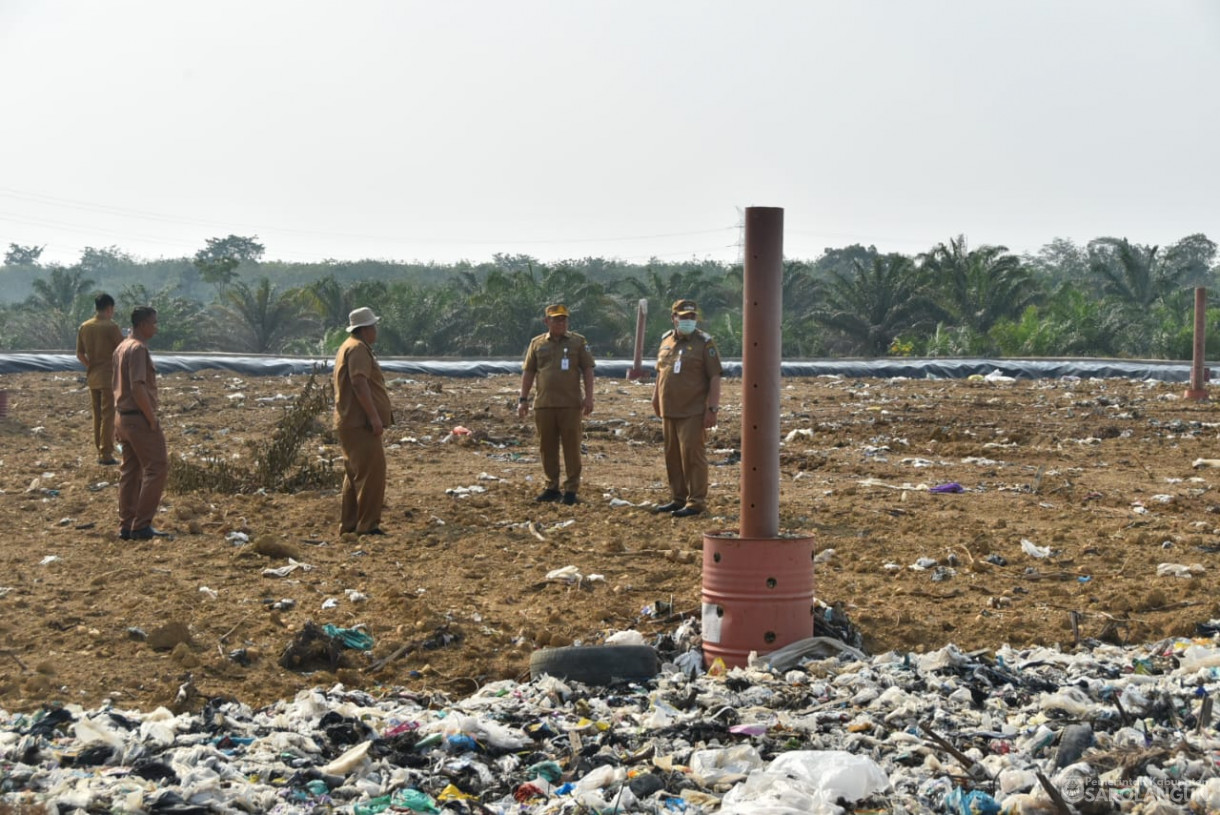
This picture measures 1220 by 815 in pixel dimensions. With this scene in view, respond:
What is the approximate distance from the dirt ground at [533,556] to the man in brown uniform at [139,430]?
0.23m

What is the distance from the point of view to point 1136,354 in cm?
3341

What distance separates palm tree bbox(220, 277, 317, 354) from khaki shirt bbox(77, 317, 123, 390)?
24917 millimetres

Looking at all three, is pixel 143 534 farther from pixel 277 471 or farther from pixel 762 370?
pixel 762 370

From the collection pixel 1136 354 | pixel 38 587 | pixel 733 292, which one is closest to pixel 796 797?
pixel 38 587

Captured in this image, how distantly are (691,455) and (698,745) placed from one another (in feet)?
18.6

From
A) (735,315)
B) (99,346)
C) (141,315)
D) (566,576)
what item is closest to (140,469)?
(141,315)

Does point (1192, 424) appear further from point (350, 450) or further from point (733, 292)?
point (733, 292)

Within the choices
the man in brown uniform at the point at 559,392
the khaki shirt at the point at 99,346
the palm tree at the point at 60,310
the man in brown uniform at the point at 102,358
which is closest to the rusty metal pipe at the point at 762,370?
the man in brown uniform at the point at 559,392

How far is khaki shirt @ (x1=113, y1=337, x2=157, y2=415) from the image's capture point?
9.33 m

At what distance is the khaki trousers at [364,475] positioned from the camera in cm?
977

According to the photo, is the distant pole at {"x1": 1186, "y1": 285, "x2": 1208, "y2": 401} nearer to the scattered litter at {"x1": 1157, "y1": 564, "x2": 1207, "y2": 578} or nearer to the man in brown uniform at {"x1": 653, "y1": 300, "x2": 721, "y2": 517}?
the man in brown uniform at {"x1": 653, "y1": 300, "x2": 721, "y2": 517}

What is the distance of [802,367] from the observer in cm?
2633

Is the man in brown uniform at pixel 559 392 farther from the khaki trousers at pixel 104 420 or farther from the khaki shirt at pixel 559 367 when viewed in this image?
the khaki trousers at pixel 104 420

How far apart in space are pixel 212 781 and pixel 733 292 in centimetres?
3707
